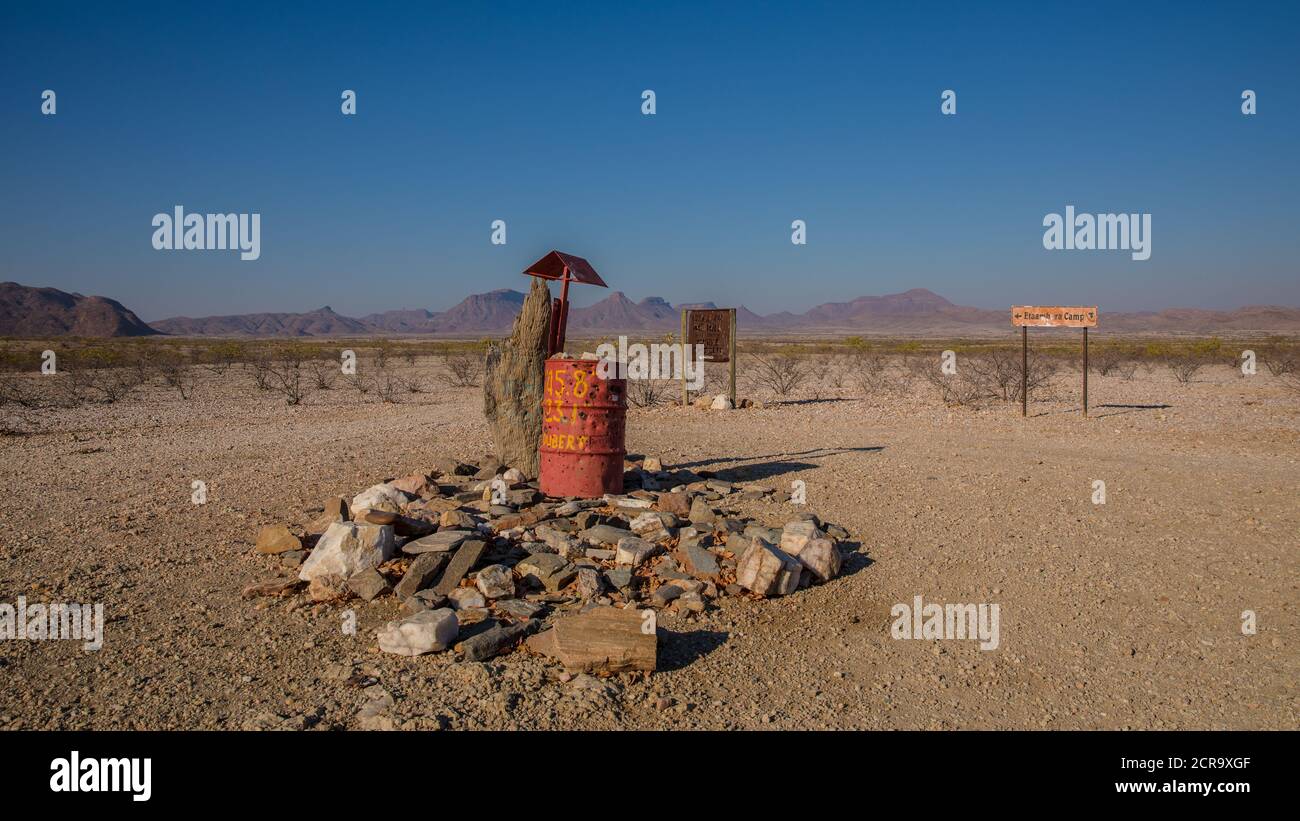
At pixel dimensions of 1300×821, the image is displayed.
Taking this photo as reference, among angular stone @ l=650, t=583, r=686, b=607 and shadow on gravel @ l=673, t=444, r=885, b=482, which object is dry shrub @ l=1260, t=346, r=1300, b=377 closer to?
shadow on gravel @ l=673, t=444, r=885, b=482

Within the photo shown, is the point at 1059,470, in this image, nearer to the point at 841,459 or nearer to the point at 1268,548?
the point at 841,459

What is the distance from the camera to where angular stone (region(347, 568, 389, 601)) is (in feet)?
18.4

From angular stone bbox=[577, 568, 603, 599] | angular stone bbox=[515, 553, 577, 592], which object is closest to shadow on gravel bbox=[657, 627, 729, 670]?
angular stone bbox=[577, 568, 603, 599]

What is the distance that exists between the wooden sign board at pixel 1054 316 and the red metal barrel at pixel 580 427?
34.2ft

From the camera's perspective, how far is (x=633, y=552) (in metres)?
6.31

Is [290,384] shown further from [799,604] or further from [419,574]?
[799,604]

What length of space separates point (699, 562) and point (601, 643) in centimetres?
174

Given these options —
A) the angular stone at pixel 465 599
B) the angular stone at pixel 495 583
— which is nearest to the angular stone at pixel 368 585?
the angular stone at pixel 465 599

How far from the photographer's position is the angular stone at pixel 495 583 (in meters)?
5.57

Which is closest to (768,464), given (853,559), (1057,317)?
(853,559)

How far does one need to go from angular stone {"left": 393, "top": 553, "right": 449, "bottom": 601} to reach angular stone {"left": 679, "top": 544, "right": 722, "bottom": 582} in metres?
1.79

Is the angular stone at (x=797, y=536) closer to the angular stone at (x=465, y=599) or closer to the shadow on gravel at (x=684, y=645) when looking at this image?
the shadow on gravel at (x=684, y=645)

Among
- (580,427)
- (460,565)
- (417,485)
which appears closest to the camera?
(460,565)
